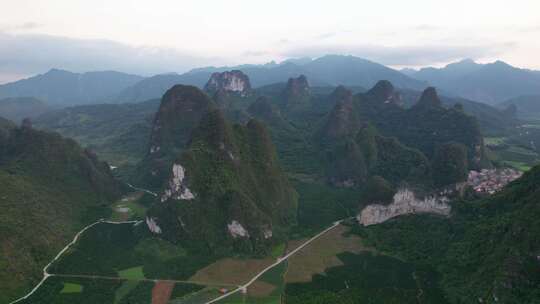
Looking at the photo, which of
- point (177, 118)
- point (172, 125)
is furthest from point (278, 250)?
point (177, 118)

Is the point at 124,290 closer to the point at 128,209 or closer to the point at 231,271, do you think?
the point at 231,271

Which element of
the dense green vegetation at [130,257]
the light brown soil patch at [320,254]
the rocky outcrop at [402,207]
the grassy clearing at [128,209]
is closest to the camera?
the light brown soil patch at [320,254]

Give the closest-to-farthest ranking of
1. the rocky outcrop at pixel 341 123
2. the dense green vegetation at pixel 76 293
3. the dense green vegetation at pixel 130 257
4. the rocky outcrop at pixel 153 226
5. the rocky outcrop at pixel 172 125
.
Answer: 1. the dense green vegetation at pixel 76 293
2. the dense green vegetation at pixel 130 257
3. the rocky outcrop at pixel 153 226
4. the rocky outcrop at pixel 172 125
5. the rocky outcrop at pixel 341 123

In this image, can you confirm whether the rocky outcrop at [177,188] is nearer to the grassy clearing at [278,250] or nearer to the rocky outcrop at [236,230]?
the rocky outcrop at [236,230]

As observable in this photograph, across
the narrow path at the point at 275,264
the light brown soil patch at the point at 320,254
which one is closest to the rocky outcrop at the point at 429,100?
the narrow path at the point at 275,264

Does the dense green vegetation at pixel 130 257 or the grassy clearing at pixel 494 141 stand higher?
the grassy clearing at pixel 494 141
